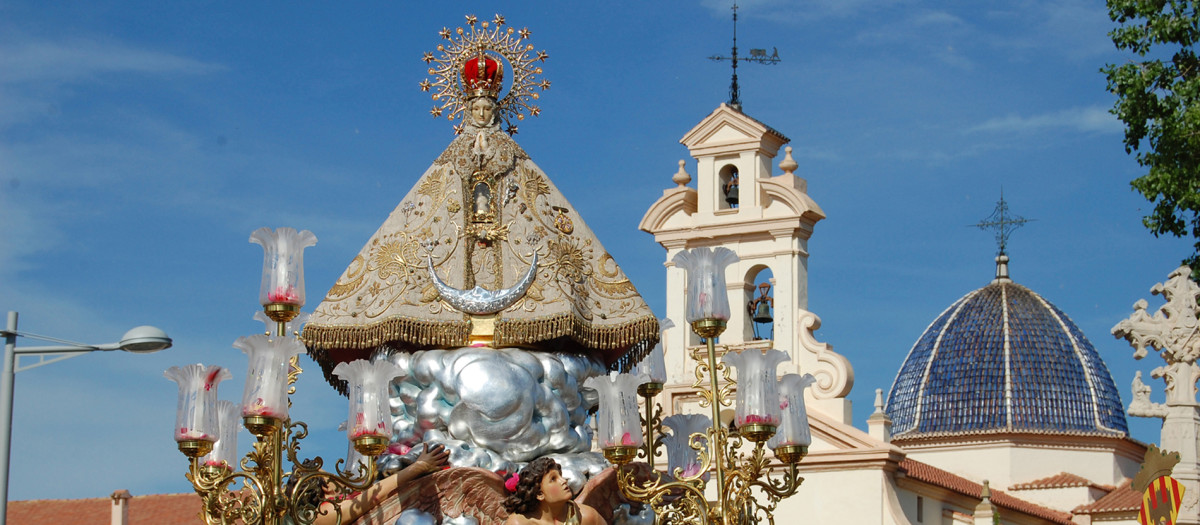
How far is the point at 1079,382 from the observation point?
4538cm

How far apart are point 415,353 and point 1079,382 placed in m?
33.8

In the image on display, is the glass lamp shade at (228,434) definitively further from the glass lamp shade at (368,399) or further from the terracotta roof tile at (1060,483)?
the terracotta roof tile at (1060,483)

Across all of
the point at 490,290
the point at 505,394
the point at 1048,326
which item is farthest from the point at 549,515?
the point at 1048,326

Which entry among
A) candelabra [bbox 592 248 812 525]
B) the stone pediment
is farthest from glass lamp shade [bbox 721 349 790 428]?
A: the stone pediment

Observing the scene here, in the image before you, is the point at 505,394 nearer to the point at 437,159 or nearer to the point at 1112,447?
the point at 437,159

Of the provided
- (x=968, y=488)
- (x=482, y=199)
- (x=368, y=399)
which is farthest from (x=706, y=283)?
Answer: (x=968, y=488)

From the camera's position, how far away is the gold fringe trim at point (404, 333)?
1342 centimetres

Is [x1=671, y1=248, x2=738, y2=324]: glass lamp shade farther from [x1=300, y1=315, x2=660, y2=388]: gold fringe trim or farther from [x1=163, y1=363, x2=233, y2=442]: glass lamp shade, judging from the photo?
[x1=163, y1=363, x2=233, y2=442]: glass lamp shade

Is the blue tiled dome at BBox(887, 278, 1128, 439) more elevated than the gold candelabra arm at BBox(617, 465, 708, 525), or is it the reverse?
the blue tiled dome at BBox(887, 278, 1128, 439)

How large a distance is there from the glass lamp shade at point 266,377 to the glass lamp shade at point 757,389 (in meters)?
2.78

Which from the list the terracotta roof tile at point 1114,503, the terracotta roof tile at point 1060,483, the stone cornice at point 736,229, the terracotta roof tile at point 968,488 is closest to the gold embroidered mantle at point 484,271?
the stone cornice at point 736,229

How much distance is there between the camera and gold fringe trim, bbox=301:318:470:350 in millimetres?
13422

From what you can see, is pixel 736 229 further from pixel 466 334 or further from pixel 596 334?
pixel 466 334

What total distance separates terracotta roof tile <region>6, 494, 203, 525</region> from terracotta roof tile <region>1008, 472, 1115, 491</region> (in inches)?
700
